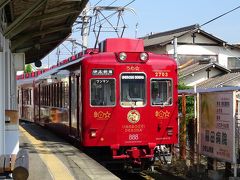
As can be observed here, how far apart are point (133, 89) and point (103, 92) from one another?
0.73m

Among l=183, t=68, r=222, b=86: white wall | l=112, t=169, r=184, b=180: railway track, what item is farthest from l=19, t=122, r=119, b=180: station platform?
l=183, t=68, r=222, b=86: white wall

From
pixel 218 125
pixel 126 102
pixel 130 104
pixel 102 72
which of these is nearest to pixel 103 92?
pixel 102 72

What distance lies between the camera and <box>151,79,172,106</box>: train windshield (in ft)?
40.3

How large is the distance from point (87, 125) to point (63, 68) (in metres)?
3.18

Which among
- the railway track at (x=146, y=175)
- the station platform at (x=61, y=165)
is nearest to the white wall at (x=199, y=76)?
the railway track at (x=146, y=175)

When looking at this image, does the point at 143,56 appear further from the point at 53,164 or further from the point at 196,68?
the point at 196,68

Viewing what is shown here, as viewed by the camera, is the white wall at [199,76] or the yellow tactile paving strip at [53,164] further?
the white wall at [199,76]

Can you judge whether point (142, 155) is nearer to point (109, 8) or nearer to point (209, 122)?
point (209, 122)

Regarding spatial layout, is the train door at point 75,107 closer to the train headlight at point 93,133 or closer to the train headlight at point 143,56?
the train headlight at point 93,133

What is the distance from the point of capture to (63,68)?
14.5 m

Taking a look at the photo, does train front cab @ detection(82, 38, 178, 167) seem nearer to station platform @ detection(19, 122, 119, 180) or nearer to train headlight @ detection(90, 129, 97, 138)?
train headlight @ detection(90, 129, 97, 138)

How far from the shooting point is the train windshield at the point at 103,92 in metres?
11.9

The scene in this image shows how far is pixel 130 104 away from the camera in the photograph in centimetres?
1209

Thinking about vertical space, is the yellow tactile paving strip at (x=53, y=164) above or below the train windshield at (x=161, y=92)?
below
